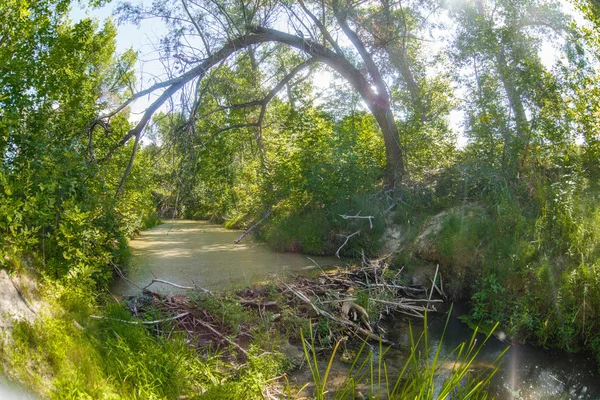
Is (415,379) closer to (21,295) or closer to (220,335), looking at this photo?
(220,335)

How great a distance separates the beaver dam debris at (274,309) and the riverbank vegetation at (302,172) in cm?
9

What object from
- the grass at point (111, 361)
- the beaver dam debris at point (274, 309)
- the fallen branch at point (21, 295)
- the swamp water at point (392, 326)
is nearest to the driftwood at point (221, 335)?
the beaver dam debris at point (274, 309)

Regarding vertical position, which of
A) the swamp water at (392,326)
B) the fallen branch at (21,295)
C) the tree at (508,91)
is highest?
the tree at (508,91)

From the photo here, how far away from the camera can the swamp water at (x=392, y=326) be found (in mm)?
4918

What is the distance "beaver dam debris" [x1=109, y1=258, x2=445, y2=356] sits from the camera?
5234mm

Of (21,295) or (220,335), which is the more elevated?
(21,295)

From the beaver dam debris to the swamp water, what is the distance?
39 cm

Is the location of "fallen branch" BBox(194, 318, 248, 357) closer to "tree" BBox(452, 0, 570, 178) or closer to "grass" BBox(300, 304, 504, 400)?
"grass" BBox(300, 304, 504, 400)

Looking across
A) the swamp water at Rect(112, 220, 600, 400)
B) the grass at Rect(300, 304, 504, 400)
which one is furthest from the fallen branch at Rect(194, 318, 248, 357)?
the grass at Rect(300, 304, 504, 400)

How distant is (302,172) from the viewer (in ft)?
37.8

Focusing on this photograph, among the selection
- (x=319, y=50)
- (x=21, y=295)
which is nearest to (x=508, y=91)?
(x=319, y=50)

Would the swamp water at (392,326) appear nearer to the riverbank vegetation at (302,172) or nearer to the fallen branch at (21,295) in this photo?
the riverbank vegetation at (302,172)

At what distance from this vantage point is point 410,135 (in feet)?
38.5

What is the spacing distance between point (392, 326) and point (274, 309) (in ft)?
6.02
